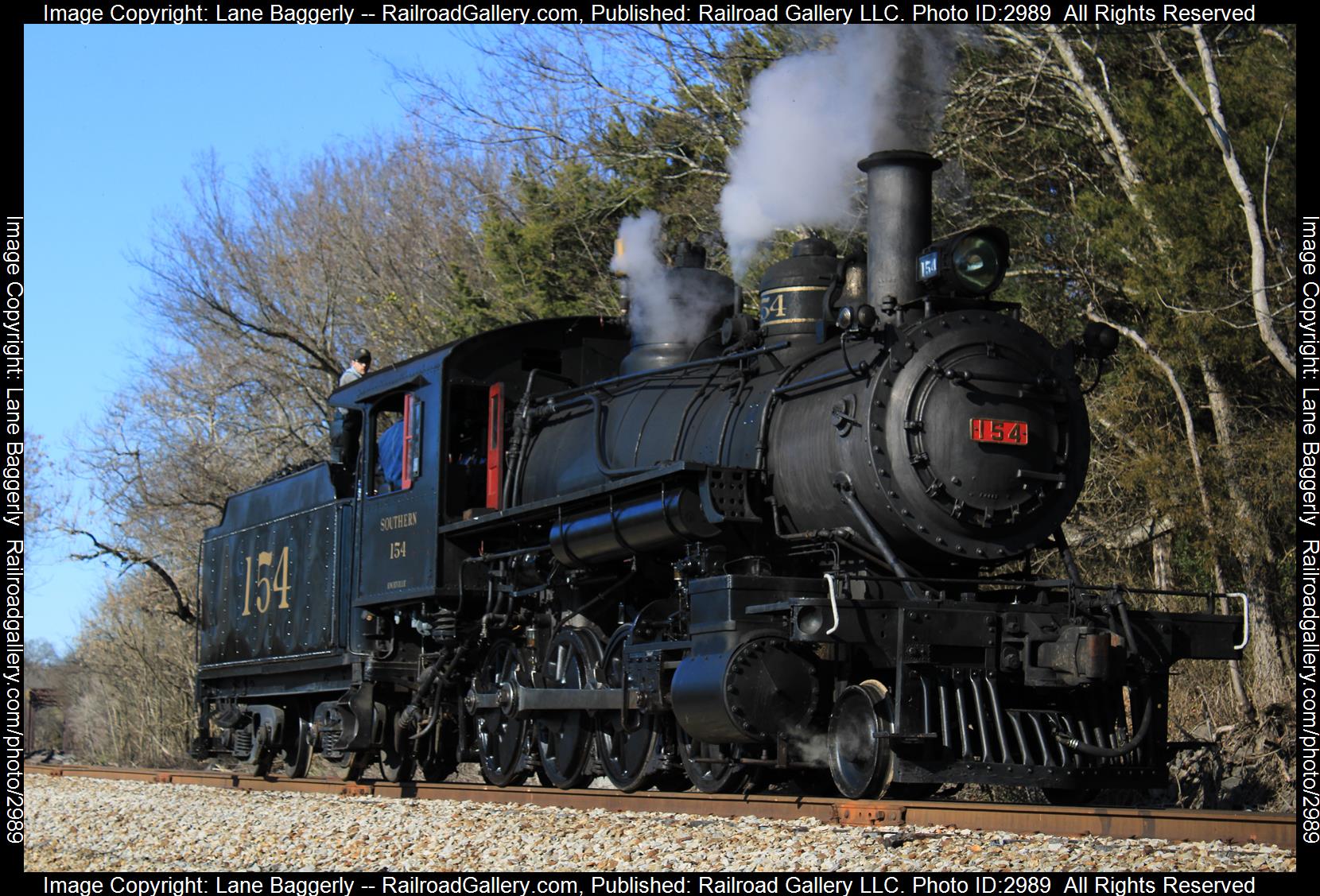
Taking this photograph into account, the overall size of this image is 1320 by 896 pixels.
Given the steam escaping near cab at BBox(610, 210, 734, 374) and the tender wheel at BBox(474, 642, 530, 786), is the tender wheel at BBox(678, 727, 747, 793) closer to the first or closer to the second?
the tender wheel at BBox(474, 642, 530, 786)

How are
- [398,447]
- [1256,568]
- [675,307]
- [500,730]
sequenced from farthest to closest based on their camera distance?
[1256,568] < [398,447] < [500,730] < [675,307]

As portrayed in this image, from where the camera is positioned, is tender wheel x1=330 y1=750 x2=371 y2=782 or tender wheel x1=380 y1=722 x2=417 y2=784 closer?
tender wheel x1=380 y1=722 x2=417 y2=784

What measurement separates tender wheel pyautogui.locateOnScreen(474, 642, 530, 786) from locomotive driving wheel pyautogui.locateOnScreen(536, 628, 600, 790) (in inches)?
12.6

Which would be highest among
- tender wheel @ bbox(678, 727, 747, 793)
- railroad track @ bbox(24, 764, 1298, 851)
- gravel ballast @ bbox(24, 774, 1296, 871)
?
tender wheel @ bbox(678, 727, 747, 793)

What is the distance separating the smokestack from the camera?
851cm

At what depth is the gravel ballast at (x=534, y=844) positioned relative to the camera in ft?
17.9

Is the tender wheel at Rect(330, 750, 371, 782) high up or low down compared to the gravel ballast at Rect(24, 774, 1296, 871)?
up

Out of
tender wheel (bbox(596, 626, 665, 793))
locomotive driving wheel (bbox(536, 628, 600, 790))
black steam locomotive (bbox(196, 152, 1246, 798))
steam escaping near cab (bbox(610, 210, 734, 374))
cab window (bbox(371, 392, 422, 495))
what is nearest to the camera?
black steam locomotive (bbox(196, 152, 1246, 798))

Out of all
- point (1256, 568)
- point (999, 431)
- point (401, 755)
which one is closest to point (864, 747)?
point (999, 431)

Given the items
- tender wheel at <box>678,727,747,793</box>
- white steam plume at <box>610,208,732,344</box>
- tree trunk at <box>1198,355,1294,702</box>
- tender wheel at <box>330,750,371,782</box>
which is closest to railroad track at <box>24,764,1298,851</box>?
tender wheel at <box>678,727,747,793</box>

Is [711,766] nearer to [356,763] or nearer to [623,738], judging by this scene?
[623,738]

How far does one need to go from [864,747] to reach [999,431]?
179 cm

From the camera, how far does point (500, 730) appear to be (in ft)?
35.7

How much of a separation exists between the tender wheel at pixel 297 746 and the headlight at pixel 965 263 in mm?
6907
